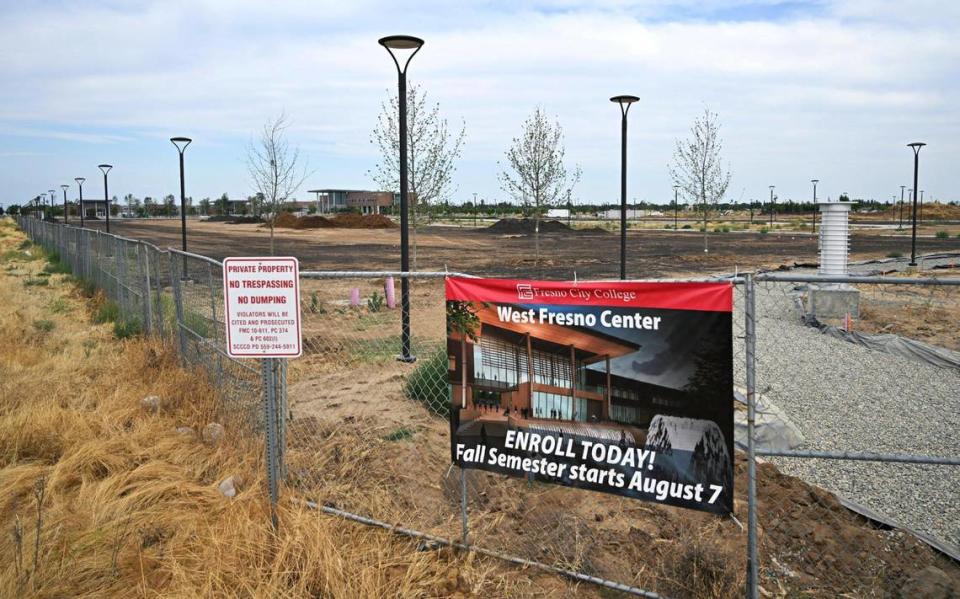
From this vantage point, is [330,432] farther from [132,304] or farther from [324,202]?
[324,202]

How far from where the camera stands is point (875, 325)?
50.1 ft

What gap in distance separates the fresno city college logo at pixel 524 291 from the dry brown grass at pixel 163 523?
1.60 m

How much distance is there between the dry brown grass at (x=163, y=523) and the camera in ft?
14.8

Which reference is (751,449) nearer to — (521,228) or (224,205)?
(521,228)

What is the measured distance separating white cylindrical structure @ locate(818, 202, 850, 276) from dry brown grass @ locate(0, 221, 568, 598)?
44.4 feet

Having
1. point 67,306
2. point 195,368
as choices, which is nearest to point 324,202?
point 67,306

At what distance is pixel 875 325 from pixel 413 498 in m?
12.3

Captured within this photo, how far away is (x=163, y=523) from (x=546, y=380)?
2.75 meters

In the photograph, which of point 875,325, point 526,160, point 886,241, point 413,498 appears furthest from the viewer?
point 886,241

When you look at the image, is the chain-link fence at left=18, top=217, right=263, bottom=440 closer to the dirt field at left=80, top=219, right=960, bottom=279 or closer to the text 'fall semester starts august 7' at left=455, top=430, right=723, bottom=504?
the text 'fall semester starts august 7' at left=455, top=430, right=723, bottom=504

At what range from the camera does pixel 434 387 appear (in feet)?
26.8

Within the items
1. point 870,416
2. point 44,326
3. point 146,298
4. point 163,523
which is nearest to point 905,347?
point 870,416

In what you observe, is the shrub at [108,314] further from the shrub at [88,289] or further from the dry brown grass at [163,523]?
the dry brown grass at [163,523]

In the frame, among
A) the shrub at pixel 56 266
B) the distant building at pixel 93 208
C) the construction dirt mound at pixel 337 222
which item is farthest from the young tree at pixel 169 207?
the shrub at pixel 56 266
